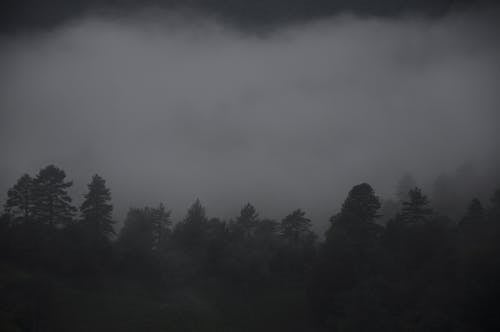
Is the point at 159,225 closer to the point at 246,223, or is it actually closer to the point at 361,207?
the point at 246,223

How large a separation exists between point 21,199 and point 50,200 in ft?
13.3

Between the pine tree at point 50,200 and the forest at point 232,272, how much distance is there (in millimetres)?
142

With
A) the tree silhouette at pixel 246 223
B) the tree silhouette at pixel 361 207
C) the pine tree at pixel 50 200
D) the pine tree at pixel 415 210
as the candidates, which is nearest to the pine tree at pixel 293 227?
the tree silhouette at pixel 246 223

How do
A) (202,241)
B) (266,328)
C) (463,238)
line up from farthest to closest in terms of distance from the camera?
(202,241), (266,328), (463,238)

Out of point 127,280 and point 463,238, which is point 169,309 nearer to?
point 127,280

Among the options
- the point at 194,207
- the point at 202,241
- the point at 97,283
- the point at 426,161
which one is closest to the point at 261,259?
the point at 202,241

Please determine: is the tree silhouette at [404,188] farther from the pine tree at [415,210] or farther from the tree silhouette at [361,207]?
the tree silhouette at [361,207]

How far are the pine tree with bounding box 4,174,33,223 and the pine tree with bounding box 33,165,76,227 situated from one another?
0.82 metres

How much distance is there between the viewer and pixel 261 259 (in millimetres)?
56656

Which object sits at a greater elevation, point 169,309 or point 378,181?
point 378,181

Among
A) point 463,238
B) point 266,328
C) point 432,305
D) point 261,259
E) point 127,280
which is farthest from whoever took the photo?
point 261,259

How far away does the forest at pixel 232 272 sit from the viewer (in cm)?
3231

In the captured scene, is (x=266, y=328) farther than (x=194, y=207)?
No

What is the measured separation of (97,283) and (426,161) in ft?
429
